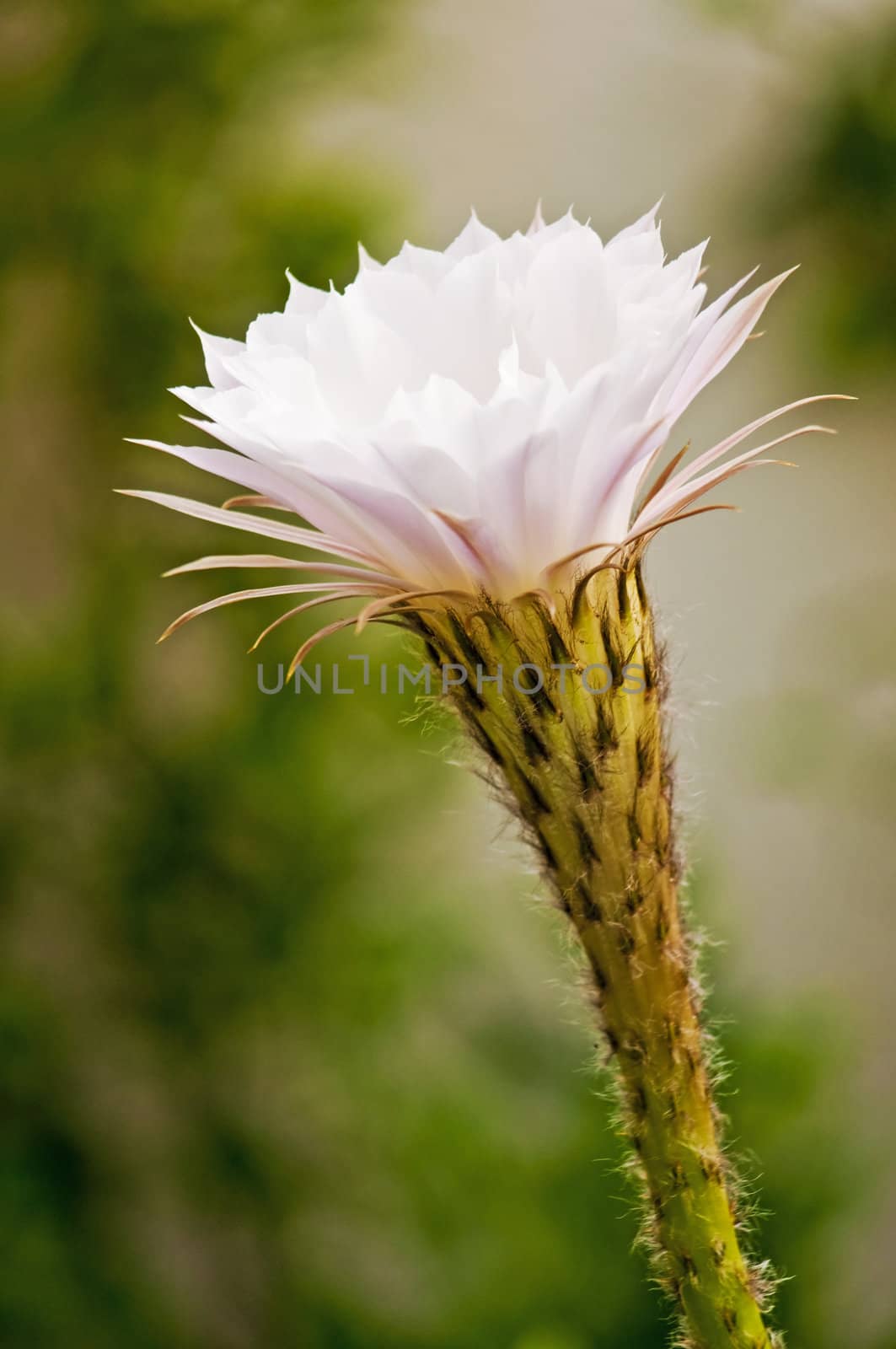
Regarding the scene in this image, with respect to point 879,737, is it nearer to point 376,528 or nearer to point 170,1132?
point 170,1132

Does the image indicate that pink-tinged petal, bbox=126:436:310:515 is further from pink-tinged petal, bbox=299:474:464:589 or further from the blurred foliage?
the blurred foliage

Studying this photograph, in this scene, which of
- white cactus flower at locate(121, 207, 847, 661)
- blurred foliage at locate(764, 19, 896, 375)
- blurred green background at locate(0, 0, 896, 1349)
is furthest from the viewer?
blurred foliage at locate(764, 19, 896, 375)

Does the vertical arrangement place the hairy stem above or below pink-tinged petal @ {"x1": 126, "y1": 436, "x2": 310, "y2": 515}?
below

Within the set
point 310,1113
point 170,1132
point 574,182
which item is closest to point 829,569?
point 574,182

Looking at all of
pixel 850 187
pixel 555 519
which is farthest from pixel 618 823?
pixel 850 187

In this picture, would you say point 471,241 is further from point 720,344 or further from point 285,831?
point 285,831

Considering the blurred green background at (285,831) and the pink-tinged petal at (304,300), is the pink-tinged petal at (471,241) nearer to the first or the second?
the pink-tinged petal at (304,300)

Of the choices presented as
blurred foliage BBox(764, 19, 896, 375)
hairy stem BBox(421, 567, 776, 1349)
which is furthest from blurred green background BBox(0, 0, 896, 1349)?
hairy stem BBox(421, 567, 776, 1349)

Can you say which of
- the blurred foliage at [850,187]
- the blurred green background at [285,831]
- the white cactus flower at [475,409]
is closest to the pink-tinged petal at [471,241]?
the white cactus flower at [475,409]
